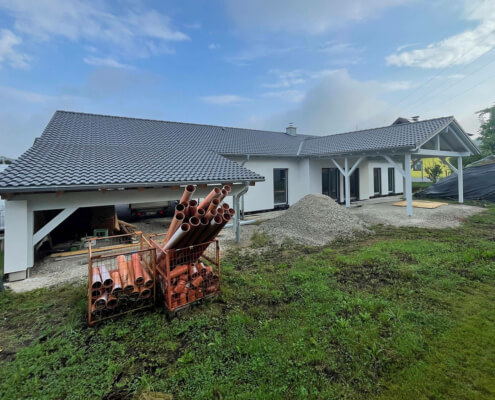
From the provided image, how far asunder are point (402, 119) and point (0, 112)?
100 ft

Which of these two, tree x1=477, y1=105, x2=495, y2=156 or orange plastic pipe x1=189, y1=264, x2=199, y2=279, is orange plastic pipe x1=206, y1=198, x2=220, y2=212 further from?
tree x1=477, y1=105, x2=495, y2=156

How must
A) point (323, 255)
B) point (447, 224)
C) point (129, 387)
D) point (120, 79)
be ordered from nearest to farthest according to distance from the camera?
1. point (129, 387)
2. point (323, 255)
3. point (447, 224)
4. point (120, 79)

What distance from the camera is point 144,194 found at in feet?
20.6

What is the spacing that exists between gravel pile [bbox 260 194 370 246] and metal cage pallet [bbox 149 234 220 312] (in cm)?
387

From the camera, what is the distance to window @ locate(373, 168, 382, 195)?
1767 cm

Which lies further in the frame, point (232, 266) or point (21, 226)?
point (232, 266)

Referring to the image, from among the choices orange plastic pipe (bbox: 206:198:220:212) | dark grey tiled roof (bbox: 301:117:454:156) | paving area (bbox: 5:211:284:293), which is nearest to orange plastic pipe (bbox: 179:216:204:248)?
orange plastic pipe (bbox: 206:198:220:212)

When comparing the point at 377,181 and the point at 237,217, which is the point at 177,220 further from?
the point at 377,181

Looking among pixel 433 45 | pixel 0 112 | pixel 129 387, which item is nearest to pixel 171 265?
pixel 129 387

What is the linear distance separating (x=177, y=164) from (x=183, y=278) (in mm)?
4814

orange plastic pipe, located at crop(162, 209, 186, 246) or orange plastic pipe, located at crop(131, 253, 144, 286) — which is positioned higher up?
orange plastic pipe, located at crop(162, 209, 186, 246)

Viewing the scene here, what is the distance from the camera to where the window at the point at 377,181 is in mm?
17672

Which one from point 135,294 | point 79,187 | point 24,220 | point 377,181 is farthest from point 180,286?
point 377,181

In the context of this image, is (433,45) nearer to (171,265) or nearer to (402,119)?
(402,119)
